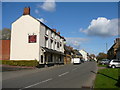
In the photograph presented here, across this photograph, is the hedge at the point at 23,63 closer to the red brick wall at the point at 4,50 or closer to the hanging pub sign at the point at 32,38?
the hanging pub sign at the point at 32,38

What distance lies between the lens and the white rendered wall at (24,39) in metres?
35.2

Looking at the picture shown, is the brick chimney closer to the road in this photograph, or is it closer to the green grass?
the road

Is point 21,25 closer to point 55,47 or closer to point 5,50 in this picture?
point 5,50

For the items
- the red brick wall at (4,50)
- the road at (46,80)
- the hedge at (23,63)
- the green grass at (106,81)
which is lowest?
the road at (46,80)

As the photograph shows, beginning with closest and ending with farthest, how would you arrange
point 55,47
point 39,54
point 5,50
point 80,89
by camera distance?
point 80,89 < point 39,54 < point 5,50 < point 55,47

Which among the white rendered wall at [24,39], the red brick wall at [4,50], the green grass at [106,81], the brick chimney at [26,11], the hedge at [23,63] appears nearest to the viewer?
the green grass at [106,81]

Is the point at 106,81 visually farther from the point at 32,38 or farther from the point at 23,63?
the point at 32,38

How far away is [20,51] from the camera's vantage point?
3603cm

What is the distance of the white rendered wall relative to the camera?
35250 mm

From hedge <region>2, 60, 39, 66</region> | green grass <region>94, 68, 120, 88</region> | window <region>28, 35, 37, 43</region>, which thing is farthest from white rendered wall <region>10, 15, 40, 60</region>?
green grass <region>94, 68, 120, 88</region>

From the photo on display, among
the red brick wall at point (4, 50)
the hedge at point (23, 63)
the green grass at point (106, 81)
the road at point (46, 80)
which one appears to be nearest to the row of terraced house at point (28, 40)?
the red brick wall at point (4, 50)

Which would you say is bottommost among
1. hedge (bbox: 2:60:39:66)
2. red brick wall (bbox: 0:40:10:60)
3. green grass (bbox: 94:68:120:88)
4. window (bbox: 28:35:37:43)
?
green grass (bbox: 94:68:120:88)

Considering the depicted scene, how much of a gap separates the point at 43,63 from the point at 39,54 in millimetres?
2644

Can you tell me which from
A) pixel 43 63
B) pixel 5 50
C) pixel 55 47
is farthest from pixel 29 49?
pixel 55 47
